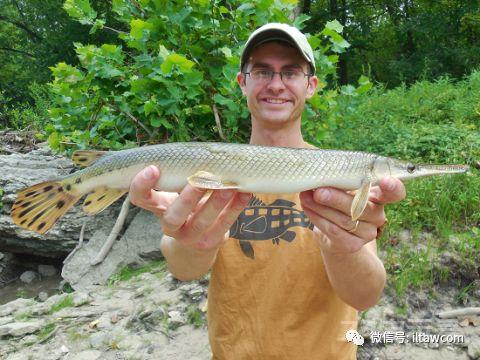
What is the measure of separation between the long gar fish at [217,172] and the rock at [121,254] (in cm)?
325

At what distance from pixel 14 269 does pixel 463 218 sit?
7491mm

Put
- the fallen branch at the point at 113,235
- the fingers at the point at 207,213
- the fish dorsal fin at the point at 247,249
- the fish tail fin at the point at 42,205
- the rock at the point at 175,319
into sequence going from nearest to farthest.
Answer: the fingers at the point at 207,213, the fish tail fin at the point at 42,205, the fish dorsal fin at the point at 247,249, the rock at the point at 175,319, the fallen branch at the point at 113,235

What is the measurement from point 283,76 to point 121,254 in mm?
3945

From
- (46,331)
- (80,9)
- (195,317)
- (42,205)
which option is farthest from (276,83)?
(46,331)

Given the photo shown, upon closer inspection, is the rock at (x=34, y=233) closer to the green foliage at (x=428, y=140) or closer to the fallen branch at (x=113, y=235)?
the fallen branch at (x=113, y=235)

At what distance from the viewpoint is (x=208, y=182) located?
220 centimetres

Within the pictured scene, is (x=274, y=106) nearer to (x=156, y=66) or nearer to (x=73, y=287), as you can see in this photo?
(x=156, y=66)

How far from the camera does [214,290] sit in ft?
8.92

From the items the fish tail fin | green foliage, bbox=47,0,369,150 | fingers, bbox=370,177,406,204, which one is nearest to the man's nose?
fingers, bbox=370,177,406,204

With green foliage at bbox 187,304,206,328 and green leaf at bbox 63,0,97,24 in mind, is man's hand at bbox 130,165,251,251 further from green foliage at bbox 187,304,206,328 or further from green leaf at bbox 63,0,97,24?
green leaf at bbox 63,0,97,24

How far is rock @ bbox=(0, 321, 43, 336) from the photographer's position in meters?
4.59

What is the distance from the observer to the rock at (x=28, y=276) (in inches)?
287

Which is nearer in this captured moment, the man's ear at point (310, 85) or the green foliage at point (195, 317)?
the man's ear at point (310, 85)

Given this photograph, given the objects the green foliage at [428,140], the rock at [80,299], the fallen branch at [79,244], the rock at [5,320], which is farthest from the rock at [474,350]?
the fallen branch at [79,244]
